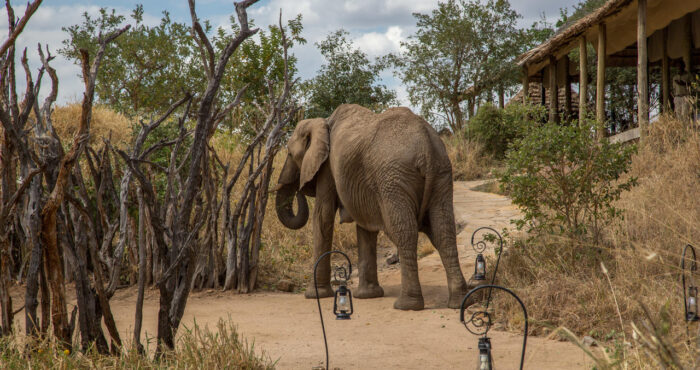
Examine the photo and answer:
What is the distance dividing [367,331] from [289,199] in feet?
8.03

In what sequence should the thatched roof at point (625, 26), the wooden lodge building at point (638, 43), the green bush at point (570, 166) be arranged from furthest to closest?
the thatched roof at point (625, 26), the wooden lodge building at point (638, 43), the green bush at point (570, 166)

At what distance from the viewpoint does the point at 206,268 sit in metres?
7.32

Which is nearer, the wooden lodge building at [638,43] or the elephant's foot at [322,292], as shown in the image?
the elephant's foot at [322,292]

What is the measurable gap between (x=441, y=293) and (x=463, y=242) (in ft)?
6.38

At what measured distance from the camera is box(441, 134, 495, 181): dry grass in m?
15.2

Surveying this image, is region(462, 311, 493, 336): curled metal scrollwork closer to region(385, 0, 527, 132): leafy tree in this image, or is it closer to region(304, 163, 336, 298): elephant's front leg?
region(304, 163, 336, 298): elephant's front leg

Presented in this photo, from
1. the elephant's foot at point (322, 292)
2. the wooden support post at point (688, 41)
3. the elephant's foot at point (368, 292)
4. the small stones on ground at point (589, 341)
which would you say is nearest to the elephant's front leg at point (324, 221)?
the elephant's foot at point (322, 292)

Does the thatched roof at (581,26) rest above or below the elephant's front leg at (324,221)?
above

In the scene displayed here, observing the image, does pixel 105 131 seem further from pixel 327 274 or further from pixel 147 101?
Answer: pixel 327 274

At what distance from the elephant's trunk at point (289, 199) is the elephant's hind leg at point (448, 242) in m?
1.78

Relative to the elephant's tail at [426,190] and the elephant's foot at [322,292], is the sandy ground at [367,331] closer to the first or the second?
the elephant's foot at [322,292]

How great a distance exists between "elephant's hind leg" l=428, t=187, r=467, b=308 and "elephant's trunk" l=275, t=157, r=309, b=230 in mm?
1781

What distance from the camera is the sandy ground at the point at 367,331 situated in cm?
429

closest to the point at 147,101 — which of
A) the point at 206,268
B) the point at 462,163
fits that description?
the point at 462,163
